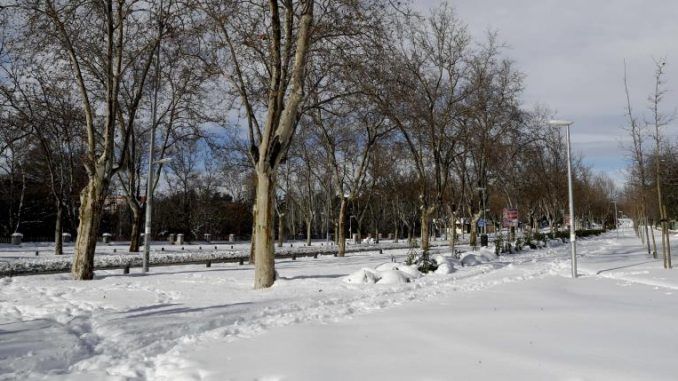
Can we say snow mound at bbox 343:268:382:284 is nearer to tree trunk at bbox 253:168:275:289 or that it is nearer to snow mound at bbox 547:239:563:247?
tree trunk at bbox 253:168:275:289

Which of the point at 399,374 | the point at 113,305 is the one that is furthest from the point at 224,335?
the point at 113,305

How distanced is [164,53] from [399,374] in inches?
800

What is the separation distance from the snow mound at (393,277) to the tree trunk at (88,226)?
28.6 ft

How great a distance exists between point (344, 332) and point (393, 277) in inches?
278

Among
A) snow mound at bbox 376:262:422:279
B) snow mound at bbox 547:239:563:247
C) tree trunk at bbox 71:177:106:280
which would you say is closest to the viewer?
snow mound at bbox 376:262:422:279

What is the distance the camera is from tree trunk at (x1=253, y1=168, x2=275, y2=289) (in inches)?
532

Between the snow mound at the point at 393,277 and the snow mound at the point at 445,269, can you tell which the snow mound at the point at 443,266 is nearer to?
the snow mound at the point at 445,269

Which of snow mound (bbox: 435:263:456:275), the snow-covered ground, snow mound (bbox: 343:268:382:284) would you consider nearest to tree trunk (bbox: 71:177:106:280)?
the snow-covered ground

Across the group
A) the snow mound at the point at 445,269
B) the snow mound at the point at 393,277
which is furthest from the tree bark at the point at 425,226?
the snow mound at the point at 393,277

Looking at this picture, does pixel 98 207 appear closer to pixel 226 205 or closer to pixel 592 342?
pixel 592 342

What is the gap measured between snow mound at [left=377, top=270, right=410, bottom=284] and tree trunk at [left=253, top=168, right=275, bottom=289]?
10.1 ft

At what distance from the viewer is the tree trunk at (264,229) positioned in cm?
1351

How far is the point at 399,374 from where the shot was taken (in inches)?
208

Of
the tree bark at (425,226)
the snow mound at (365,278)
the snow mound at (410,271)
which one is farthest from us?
the tree bark at (425,226)
